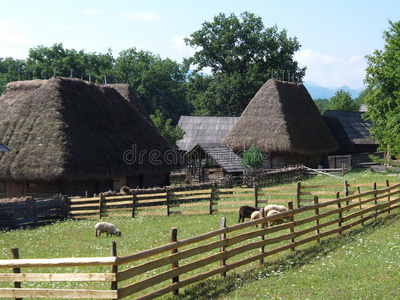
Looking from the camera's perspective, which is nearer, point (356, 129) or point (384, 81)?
point (384, 81)

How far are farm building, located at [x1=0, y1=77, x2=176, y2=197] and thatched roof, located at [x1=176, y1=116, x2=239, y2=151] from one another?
17.9m

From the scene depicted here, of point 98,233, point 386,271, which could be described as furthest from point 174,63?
point 386,271

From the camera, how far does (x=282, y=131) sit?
41062 millimetres

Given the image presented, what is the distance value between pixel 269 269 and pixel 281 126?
1218 inches

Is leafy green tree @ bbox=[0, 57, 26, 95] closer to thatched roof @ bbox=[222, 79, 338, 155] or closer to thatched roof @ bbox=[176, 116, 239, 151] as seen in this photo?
thatched roof @ bbox=[176, 116, 239, 151]

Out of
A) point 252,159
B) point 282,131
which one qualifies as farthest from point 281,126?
point 252,159

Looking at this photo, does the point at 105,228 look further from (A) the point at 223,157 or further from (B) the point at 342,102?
(B) the point at 342,102

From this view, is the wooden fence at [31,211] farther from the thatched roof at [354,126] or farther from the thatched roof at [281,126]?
the thatched roof at [354,126]

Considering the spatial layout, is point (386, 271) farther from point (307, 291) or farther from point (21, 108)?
point (21, 108)

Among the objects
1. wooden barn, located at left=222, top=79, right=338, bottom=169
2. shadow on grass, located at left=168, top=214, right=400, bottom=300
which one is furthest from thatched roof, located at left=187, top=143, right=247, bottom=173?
shadow on grass, located at left=168, top=214, right=400, bottom=300

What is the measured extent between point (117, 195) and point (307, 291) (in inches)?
638

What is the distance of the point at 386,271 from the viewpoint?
10602 mm

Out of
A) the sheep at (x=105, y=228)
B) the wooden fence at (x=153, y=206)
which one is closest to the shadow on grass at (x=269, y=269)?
the wooden fence at (x=153, y=206)

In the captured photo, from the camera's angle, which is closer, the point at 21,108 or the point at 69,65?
the point at 21,108
